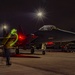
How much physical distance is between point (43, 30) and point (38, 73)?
49.0 feet

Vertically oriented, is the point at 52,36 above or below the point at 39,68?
above

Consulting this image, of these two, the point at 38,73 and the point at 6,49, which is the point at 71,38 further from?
the point at 38,73

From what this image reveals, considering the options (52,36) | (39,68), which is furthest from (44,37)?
(39,68)

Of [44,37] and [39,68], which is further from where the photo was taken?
[44,37]

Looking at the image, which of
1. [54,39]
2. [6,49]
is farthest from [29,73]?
[54,39]

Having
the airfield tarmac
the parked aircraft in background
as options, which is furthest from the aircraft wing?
the airfield tarmac

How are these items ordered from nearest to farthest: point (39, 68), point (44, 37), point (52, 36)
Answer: point (39, 68) < point (52, 36) < point (44, 37)

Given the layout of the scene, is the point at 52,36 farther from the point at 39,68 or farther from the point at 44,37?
the point at 39,68

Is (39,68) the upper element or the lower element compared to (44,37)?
lower

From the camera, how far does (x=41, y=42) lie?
83.4ft

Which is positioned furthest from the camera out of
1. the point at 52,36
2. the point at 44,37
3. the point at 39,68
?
the point at 44,37

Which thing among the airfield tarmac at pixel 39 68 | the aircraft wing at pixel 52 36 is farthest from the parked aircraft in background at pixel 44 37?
the airfield tarmac at pixel 39 68

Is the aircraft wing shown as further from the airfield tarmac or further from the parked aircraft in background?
the airfield tarmac

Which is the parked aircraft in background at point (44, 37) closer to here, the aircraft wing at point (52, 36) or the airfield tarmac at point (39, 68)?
the aircraft wing at point (52, 36)
